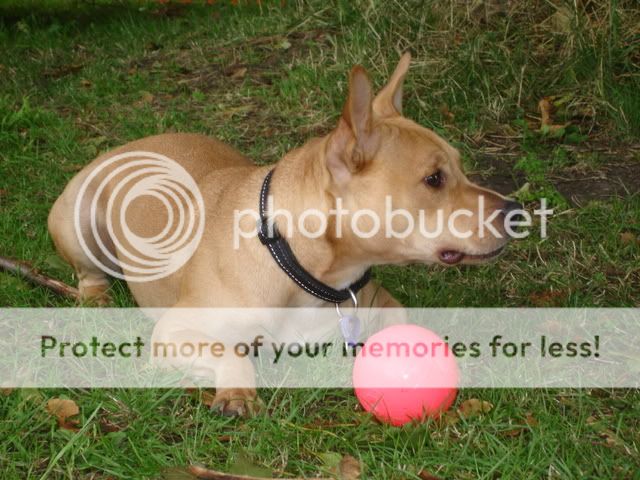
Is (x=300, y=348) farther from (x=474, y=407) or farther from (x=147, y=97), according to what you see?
(x=147, y=97)

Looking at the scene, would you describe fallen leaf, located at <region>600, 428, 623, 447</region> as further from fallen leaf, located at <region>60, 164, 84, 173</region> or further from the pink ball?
fallen leaf, located at <region>60, 164, 84, 173</region>

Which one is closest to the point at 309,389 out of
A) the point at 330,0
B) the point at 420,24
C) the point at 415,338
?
the point at 415,338

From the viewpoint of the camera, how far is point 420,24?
6594 mm

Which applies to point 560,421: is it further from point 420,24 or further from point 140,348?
point 420,24

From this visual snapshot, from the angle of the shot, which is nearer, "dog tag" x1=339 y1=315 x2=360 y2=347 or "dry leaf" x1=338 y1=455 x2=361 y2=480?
"dry leaf" x1=338 y1=455 x2=361 y2=480

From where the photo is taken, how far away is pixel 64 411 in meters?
3.28

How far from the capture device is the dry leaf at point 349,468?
9.53 ft

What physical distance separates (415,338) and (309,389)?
0.56 metres

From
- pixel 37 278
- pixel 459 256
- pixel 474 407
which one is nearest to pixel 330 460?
pixel 474 407

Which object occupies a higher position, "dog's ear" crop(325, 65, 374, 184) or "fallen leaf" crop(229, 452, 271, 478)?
"dog's ear" crop(325, 65, 374, 184)

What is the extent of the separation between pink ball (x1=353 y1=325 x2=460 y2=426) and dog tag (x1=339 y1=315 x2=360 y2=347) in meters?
0.35

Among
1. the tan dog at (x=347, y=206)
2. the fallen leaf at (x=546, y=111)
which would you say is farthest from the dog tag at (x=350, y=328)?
the fallen leaf at (x=546, y=111)

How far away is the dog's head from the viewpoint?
3.18 meters

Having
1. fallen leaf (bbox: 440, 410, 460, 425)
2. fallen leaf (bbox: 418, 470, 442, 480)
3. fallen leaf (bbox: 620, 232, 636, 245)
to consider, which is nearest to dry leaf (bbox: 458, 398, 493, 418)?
fallen leaf (bbox: 440, 410, 460, 425)
